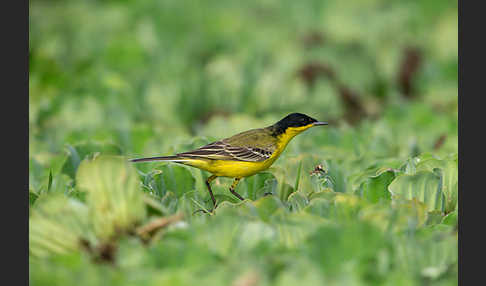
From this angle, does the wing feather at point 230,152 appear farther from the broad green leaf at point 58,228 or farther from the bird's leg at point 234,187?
the broad green leaf at point 58,228

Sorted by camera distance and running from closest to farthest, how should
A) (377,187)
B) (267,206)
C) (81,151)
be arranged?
(267,206) → (377,187) → (81,151)

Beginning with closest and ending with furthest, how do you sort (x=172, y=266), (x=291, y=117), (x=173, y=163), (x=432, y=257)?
(x=172, y=266) < (x=432, y=257) < (x=173, y=163) < (x=291, y=117)

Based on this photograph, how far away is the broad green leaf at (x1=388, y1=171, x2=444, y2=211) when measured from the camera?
11.2ft

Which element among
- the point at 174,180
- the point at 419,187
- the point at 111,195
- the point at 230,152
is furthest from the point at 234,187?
the point at 111,195

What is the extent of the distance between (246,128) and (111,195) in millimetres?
3024

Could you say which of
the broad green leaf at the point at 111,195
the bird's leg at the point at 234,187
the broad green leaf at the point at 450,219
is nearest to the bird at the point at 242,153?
the bird's leg at the point at 234,187

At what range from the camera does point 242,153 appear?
4398mm

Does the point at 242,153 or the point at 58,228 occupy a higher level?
the point at 242,153

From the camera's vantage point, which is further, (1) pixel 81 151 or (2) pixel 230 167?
(1) pixel 81 151

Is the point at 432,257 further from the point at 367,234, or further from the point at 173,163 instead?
the point at 173,163

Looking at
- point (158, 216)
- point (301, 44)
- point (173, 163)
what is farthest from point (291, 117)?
point (301, 44)

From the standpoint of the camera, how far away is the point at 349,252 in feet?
8.29

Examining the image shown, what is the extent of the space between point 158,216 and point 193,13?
23.6 ft

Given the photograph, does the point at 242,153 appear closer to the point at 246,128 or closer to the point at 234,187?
the point at 234,187
